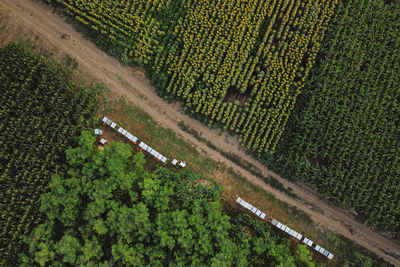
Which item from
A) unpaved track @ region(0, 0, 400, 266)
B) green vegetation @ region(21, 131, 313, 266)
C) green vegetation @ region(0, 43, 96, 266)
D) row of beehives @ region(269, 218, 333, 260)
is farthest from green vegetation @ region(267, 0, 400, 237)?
green vegetation @ region(0, 43, 96, 266)

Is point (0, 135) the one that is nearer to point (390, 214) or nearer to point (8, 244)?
point (8, 244)

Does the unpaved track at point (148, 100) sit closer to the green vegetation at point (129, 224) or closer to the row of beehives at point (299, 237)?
the row of beehives at point (299, 237)

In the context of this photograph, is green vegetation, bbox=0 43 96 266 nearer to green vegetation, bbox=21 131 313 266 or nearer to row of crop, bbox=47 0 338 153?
green vegetation, bbox=21 131 313 266

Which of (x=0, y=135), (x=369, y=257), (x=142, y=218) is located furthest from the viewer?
(x=369, y=257)

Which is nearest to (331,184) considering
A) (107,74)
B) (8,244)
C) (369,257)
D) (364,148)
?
(364,148)

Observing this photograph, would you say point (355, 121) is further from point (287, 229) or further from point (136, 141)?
point (136, 141)

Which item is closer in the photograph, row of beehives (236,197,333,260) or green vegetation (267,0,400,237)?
green vegetation (267,0,400,237)
